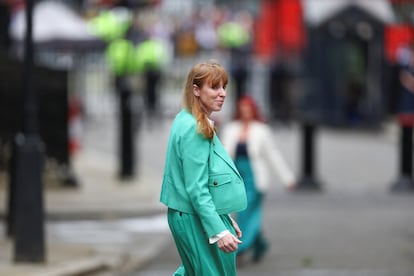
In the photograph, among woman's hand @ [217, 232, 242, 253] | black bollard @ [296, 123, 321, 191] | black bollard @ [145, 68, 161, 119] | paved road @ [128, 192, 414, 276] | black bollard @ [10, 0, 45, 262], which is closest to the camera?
woman's hand @ [217, 232, 242, 253]

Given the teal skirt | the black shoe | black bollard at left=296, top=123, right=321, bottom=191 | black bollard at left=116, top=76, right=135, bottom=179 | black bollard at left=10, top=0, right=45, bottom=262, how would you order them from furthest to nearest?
black bollard at left=116, top=76, right=135, bottom=179
black bollard at left=296, top=123, right=321, bottom=191
the black shoe
the teal skirt
black bollard at left=10, top=0, right=45, bottom=262

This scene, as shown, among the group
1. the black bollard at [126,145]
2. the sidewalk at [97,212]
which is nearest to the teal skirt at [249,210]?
the sidewalk at [97,212]

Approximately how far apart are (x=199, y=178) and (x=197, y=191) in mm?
66

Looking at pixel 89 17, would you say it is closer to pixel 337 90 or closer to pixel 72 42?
pixel 337 90

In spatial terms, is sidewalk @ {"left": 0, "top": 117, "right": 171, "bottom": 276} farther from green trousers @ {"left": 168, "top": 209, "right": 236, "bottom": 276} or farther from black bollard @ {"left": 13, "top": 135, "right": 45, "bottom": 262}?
green trousers @ {"left": 168, "top": 209, "right": 236, "bottom": 276}

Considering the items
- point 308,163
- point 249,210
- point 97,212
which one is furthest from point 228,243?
point 308,163

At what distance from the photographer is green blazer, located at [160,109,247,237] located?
5.60 metres

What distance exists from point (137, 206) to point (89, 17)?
19575 mm

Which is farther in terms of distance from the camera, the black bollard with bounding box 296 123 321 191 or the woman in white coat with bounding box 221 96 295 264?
the black bollard with bounding box 296 123 321 191

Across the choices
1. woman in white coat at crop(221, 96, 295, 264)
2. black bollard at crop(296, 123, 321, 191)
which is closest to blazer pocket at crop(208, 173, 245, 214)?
woman in white coat at crop(221, 96, 295, 264)

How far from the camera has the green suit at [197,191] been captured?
5.64 meters

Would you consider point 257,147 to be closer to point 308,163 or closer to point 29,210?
point 29,210

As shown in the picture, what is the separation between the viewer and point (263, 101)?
1565 inches

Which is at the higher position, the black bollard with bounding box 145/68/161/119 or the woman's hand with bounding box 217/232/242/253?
the black bollard with bounding box 145/68/161/119
